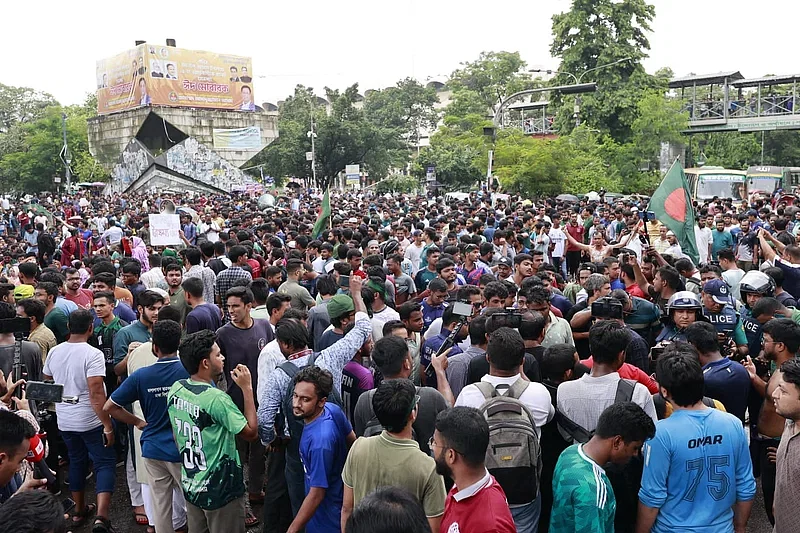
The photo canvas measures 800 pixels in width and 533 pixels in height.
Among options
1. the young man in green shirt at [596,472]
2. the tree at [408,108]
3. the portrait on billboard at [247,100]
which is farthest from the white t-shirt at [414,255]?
the tree at [408,108]

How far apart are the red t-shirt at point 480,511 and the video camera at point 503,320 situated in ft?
5.53

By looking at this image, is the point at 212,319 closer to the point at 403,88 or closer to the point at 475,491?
the point at 475,491

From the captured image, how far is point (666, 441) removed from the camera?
3322mm

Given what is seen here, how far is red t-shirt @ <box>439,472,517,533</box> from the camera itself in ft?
9.08

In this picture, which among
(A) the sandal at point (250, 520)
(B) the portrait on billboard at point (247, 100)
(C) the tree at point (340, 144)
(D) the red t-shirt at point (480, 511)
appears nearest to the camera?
(D) the red t-shirt at point (480, 511)

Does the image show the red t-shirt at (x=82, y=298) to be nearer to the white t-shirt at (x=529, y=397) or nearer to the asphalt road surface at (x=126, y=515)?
the asphalt road surface at (x=126, y=515)

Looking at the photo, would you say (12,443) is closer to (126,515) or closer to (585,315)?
(126,515)

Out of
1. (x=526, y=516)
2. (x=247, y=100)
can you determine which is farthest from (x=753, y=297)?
(x=247, y=100)

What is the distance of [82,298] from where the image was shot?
7.67 metres

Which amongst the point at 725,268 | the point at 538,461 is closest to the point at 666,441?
the point at 538,461

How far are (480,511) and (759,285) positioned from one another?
14.2 feet

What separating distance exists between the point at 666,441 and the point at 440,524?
120cm

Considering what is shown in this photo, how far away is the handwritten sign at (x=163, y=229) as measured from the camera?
11539 millimetres

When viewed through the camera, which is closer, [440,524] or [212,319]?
[440,524]
